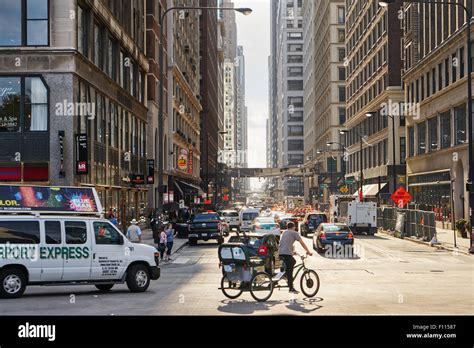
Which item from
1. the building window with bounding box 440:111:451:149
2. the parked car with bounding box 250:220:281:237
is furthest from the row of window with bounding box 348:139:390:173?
the parked car with bounding box 250:220:281:237

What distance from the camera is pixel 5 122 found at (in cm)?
3491

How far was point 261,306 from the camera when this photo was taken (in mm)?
16812

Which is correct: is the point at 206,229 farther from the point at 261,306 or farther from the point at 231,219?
the point at 261,306

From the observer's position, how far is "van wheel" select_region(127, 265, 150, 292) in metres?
19.9

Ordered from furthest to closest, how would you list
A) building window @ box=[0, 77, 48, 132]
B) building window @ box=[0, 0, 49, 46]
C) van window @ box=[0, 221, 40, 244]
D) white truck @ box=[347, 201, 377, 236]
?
1. white truck @ box=[347, 201, 377, 236]
2. building window @ box=[0, 0, 49, 46]
3. building window @ box=[0, 77, 48, 132]
4. van window @ box=[0, 221, 40, 244]

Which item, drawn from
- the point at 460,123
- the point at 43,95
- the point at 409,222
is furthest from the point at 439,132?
the point at 43,95

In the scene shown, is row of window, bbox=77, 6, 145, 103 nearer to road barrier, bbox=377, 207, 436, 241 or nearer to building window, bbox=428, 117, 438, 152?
road barrier, bbox=377, 207, 436, 241

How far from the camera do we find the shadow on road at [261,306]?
15843 millimetres

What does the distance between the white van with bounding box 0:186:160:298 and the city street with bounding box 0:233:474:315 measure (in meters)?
0.50

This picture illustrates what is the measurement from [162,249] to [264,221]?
10.6 meters

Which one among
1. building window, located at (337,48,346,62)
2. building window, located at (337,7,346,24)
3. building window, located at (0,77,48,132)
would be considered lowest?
building window, located at (0,77,48,132)
